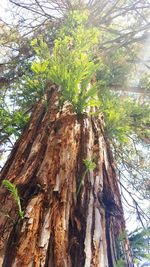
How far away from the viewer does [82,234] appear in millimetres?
1538

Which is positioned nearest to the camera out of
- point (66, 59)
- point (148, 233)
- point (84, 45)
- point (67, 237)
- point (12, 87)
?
point (67, 237)

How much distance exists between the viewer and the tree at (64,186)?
1424 mm

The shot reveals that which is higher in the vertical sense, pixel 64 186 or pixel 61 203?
pixel 64 186

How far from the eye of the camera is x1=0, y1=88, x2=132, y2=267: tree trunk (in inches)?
55.1

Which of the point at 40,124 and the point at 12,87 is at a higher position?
the point at 12,87

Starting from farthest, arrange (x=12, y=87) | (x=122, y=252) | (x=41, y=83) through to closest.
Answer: (x=12, y=87) < (x=41, y=83) < (x=122, y=252)

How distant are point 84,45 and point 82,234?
2.03 m

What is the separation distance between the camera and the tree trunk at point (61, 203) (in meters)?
1.40

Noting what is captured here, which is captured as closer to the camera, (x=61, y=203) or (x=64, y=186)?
(x=61, y=203)

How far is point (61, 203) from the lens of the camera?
1.64 meters

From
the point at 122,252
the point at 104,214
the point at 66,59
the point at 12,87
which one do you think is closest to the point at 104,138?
the point at 66,59

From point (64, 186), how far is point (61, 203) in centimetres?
13

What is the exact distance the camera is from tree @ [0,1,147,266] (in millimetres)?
1424

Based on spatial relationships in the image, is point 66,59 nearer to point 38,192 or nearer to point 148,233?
point 38,192
